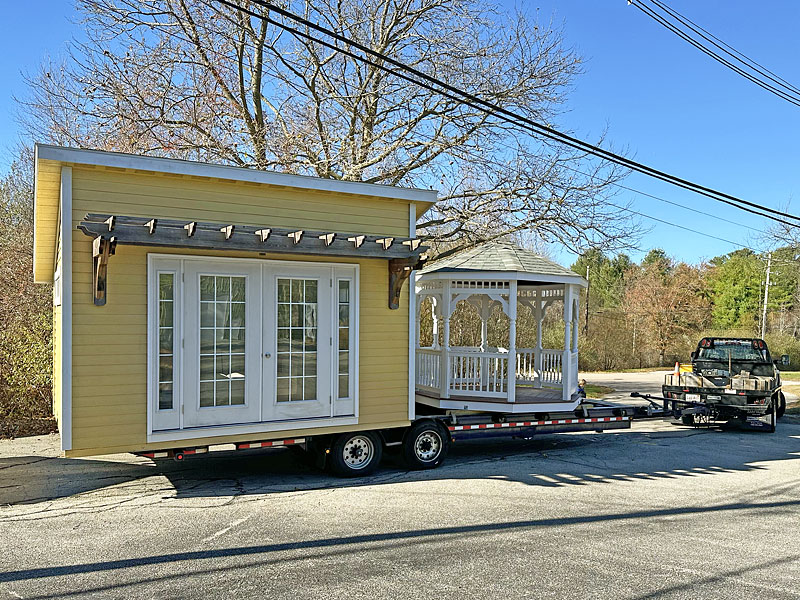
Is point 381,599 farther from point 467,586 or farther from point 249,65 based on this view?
point 249,65

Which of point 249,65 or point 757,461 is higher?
point 249,65

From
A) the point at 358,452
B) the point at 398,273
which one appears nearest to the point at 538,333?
the point at 398,273

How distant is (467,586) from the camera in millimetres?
5105

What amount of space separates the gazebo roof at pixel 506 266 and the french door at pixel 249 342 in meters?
2.72

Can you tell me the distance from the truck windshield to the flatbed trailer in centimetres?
481

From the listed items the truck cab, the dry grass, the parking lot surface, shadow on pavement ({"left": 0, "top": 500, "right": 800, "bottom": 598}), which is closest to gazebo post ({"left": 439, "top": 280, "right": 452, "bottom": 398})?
the parking lot surface

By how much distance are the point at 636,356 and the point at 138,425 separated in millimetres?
30609

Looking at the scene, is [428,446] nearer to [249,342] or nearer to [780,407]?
[249,342]

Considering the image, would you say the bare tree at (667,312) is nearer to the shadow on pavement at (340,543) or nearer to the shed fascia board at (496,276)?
the shed fascia board at (496,276)

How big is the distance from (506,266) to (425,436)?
130 inches

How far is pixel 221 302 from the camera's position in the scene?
809cm

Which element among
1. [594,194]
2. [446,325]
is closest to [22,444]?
[446,325]

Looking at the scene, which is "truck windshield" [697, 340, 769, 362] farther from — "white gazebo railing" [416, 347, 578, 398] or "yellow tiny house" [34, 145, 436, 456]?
"yellow tiny house" [34, 145, 436, 456]

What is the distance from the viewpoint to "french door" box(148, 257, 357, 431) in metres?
7.79
